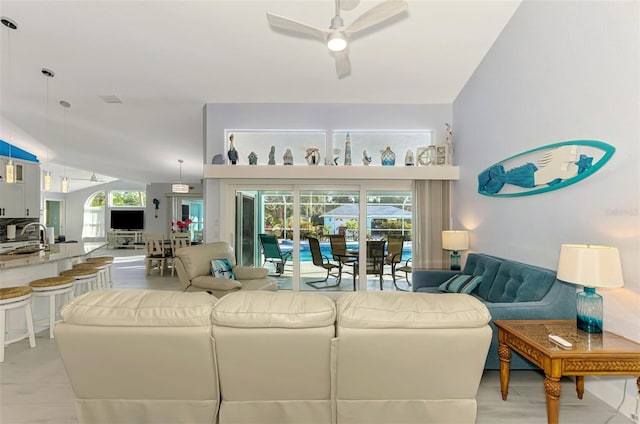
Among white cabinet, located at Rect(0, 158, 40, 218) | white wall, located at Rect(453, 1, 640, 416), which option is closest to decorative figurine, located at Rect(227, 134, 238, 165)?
white wall, located at Rect(453, 1, 640, 416)

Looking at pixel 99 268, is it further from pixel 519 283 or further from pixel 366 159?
pixel 519 283

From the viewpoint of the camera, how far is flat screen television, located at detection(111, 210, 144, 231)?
1242 cm

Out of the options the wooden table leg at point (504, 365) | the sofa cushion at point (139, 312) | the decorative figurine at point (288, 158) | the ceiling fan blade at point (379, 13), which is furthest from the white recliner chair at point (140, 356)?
the decorative figurine at point (288, 158)

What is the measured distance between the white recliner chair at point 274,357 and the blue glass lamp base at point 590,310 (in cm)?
178

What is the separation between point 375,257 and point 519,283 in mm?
2366

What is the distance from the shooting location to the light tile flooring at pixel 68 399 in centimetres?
207

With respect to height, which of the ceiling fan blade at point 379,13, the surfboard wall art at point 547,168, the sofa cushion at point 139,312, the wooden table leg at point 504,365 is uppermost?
the ceiling fan blade at point 379,13

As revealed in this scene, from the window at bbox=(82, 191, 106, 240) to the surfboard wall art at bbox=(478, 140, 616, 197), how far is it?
15.0 meters

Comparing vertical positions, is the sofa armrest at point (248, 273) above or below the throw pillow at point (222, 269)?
below

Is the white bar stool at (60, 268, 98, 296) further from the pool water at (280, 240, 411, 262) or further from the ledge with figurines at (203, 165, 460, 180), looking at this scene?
the pool water at (280, 240, 411, 262)

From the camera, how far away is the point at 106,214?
42.5 feet

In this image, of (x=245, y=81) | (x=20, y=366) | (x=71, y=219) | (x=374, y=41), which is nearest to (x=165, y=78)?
(x=245, y=81)

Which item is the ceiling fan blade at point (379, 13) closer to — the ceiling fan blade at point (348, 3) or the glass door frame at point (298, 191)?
the ceiling fan blade at point (348, 3)

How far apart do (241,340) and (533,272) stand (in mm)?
2666
